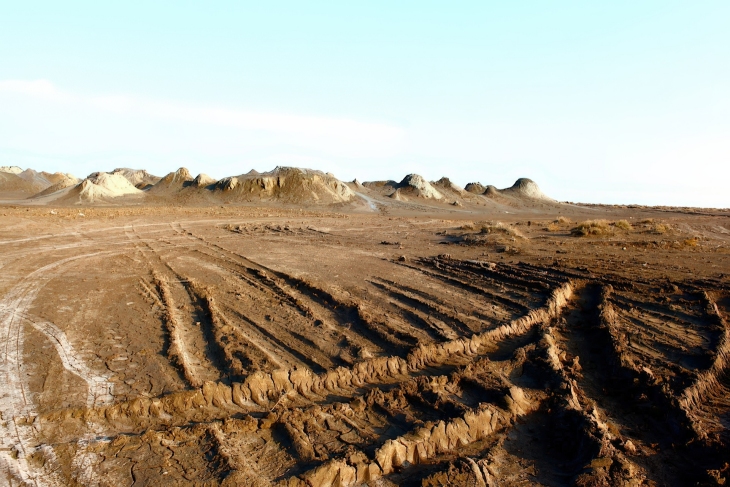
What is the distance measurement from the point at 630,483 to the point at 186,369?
5186mm

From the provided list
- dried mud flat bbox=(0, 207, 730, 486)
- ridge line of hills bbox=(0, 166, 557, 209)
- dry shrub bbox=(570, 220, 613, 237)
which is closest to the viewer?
dried mud flat bbox=(0, 207, 730, 486)

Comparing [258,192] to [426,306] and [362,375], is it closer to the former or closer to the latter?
[426,306]

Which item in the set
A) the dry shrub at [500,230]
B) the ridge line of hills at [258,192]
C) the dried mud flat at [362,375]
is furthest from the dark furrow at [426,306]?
the ridge line of hills at [258,192]

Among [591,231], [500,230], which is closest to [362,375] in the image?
[500,230]

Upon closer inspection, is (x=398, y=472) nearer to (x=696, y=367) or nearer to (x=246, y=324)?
(x=246, y=324)

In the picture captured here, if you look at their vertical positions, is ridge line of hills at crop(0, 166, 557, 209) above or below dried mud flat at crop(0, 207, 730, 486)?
above

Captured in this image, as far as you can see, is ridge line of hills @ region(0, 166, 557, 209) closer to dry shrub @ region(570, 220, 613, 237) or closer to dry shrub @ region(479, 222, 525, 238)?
dry shrub @ region(479, 222, 525, 238)

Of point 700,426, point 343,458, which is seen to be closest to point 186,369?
point 343,458

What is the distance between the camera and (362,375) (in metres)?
6.03

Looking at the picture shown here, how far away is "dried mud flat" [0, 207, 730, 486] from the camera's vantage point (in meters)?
4.22

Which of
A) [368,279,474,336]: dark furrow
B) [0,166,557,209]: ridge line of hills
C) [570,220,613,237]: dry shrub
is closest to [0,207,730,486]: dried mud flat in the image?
[368,279,474,336]: dark furrow

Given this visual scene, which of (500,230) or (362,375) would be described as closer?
(362,375)

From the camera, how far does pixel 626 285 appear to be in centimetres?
1067

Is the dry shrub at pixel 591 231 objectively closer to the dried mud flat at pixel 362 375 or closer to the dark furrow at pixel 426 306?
the dried mud flat at pixel 362 375
